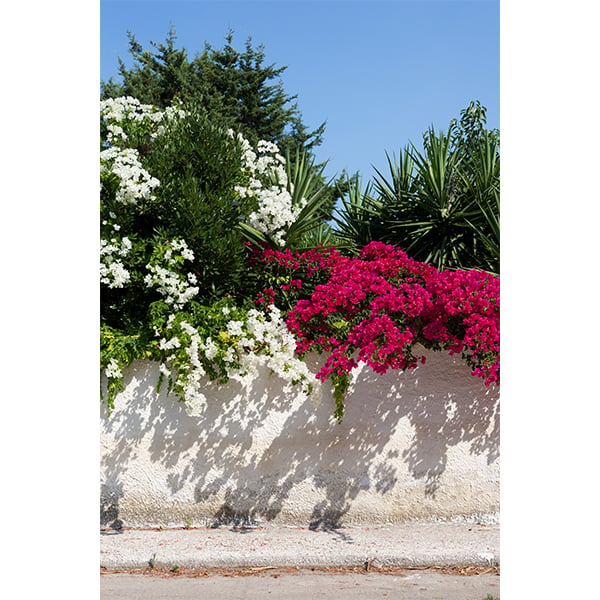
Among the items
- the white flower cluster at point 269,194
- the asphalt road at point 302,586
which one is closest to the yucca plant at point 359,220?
the white flower cluster at point 269,194

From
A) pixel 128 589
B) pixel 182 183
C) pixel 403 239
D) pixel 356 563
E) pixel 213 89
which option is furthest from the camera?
pixel 213 89

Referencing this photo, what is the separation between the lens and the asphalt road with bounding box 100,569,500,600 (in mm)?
4020

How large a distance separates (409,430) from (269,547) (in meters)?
1.51

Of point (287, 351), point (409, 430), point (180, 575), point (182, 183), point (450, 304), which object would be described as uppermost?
point (182, 183)

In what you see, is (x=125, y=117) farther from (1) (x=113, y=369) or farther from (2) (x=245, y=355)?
(2) (x=245, y=355)

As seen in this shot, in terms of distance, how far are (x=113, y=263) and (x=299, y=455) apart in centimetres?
227

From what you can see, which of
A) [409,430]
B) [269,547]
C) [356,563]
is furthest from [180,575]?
[409,430]

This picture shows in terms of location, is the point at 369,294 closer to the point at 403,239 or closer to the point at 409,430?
the point at 409,430

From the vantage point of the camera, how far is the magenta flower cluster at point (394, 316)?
4938 millimetres

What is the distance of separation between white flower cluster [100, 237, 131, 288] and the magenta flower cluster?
1226 mm

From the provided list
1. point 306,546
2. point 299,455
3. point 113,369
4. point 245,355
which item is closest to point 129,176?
point 113,369

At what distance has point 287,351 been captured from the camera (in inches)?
201

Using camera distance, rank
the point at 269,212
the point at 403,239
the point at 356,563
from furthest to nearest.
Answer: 1. the point at 403,239
2. the point at 269,212
3. the point at 356,563

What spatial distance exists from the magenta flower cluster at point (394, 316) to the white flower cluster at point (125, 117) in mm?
2065
